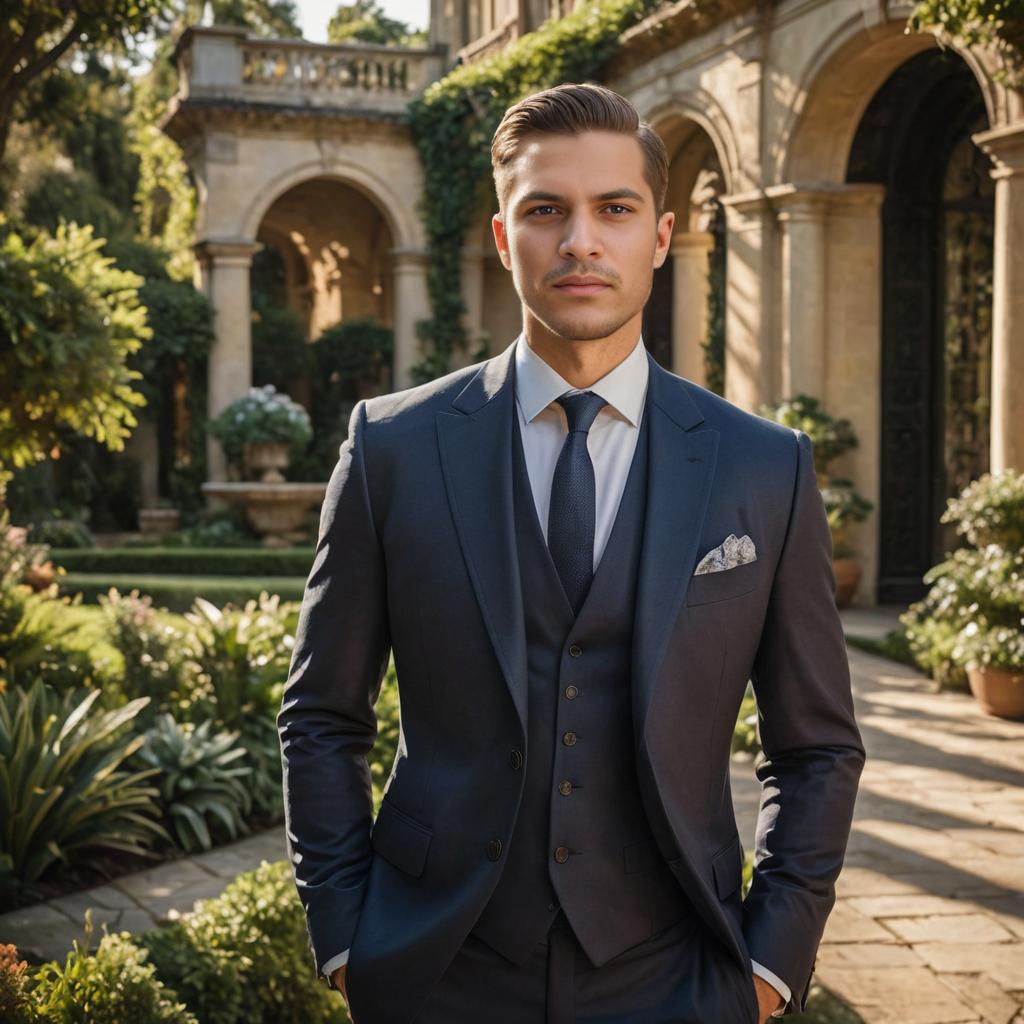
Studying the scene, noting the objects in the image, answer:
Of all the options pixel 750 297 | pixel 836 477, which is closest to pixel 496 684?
pixel 836 477

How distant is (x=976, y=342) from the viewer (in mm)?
12578

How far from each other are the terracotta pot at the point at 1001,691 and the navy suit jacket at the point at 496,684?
6.34m

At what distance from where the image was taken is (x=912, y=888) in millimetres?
4957

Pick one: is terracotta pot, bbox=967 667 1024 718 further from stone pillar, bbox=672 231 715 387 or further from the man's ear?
stone pillar, bbox=672 231 715 387

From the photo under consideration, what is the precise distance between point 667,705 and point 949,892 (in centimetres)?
353

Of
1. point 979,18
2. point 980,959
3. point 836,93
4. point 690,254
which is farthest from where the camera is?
point 690,254

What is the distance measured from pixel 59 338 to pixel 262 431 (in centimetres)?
1184

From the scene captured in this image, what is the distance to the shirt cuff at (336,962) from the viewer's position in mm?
1884

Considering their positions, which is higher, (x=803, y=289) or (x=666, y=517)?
(x=803, y=289)

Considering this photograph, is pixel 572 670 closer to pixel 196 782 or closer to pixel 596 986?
pixel 596 986

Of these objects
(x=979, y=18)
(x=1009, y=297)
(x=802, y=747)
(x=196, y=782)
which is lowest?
(x=196, y=782)

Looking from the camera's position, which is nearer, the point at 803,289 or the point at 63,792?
the point at 63,792

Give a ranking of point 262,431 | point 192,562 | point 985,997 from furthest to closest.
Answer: point 262,431 → point 192,562 → point 985,997

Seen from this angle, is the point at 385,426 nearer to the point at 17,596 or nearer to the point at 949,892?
the point at 949,892
